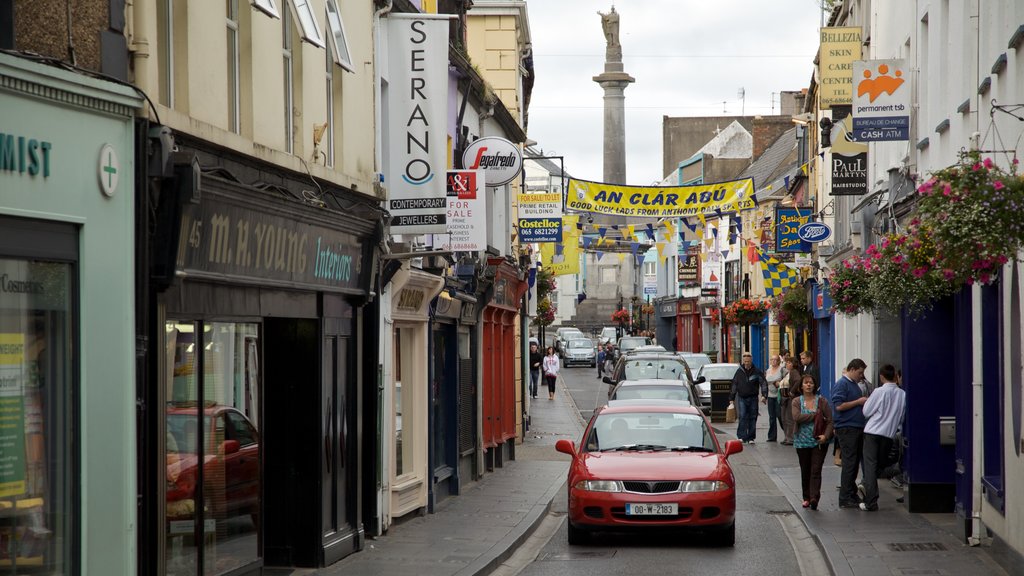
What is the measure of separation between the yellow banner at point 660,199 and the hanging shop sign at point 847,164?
625 cm

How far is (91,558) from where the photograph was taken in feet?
27.0

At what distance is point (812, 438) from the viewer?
17266 mm

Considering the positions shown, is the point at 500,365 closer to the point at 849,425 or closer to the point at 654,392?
the point at 654,392

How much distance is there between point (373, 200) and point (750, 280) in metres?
44.5

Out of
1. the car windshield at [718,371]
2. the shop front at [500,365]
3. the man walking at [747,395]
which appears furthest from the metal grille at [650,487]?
the car windshield at [718,371]

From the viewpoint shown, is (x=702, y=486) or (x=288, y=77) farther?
(x=702, y=486)

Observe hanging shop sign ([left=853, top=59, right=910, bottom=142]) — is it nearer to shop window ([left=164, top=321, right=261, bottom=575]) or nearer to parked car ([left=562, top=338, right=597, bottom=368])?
shop window ([left=164, top=321, right=261, bottom=575])

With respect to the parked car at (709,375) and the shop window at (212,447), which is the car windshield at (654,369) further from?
the shop window at (212,447)

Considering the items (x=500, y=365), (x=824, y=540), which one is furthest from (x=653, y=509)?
(x=500, y=365)

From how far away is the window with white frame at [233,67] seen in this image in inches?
432

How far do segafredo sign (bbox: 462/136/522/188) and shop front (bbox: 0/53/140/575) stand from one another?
1221 cm

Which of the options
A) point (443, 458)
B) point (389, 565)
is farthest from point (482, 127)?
point (389, 565)

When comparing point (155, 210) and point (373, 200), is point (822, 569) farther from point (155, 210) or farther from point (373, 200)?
point (155, 210)

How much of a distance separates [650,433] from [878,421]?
3.14 meters
